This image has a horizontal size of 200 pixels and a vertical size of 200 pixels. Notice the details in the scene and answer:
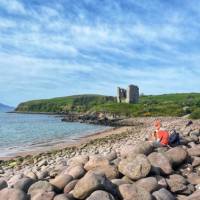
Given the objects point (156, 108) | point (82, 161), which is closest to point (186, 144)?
point (82, 161)

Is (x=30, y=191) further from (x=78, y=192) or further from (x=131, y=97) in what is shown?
(x=131, y=97)

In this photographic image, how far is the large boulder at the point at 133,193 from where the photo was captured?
32.7 ft

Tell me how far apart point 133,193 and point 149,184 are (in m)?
0.83

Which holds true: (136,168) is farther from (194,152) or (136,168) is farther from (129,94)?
(129,94)

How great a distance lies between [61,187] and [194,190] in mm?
3680

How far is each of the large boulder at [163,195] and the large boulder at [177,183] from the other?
2.18 feet

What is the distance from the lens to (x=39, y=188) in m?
10.9

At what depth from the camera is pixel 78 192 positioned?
33.6 feet

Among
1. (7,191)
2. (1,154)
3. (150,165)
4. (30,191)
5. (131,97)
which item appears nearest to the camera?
(7,191)

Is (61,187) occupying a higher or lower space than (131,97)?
lower

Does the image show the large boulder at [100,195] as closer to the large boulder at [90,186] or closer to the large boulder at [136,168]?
the large boulder at [90,186]

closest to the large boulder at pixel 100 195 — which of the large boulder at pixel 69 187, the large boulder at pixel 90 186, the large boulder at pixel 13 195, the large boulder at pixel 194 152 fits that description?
the large boulder at pixel 90 186

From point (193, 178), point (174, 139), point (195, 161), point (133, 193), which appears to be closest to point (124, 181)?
point (133, 193)

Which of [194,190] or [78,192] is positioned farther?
[194,190]
